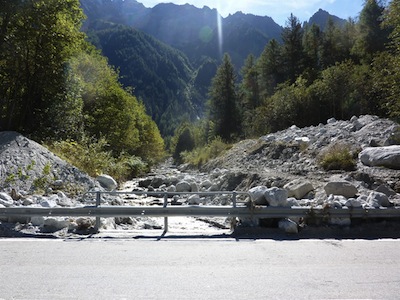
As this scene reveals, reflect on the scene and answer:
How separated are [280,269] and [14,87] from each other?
1615 centimetres

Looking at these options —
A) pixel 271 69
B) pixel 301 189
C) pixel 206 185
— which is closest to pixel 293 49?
pixel 271 69

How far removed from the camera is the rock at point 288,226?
697 centimetres

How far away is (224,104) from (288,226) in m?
46.3

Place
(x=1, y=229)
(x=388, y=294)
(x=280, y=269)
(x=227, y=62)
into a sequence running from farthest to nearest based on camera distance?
(x=227, y=62), (x=1, y=229), (x=280, y=269), (x=388, y=294)

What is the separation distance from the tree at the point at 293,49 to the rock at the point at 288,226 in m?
48.5

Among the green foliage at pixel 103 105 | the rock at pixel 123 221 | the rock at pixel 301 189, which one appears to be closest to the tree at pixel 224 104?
the green foliage at pixel 103 105

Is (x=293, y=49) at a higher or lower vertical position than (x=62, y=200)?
higher

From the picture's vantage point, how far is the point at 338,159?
13.8 m

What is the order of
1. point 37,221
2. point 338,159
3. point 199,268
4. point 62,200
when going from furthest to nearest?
point 338,159 → point 62,200 → point 37,221 → point 199,268

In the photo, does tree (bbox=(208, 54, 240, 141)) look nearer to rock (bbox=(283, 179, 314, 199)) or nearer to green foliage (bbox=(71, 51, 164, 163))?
green foliage (bbox=(71, 51, 164, 163))

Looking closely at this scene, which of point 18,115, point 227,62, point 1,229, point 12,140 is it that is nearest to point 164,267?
point 1,229

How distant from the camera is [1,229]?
22.7ft

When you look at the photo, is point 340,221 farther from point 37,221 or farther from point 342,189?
point 37,221

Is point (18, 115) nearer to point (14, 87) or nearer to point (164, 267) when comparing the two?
point (14, 87)
